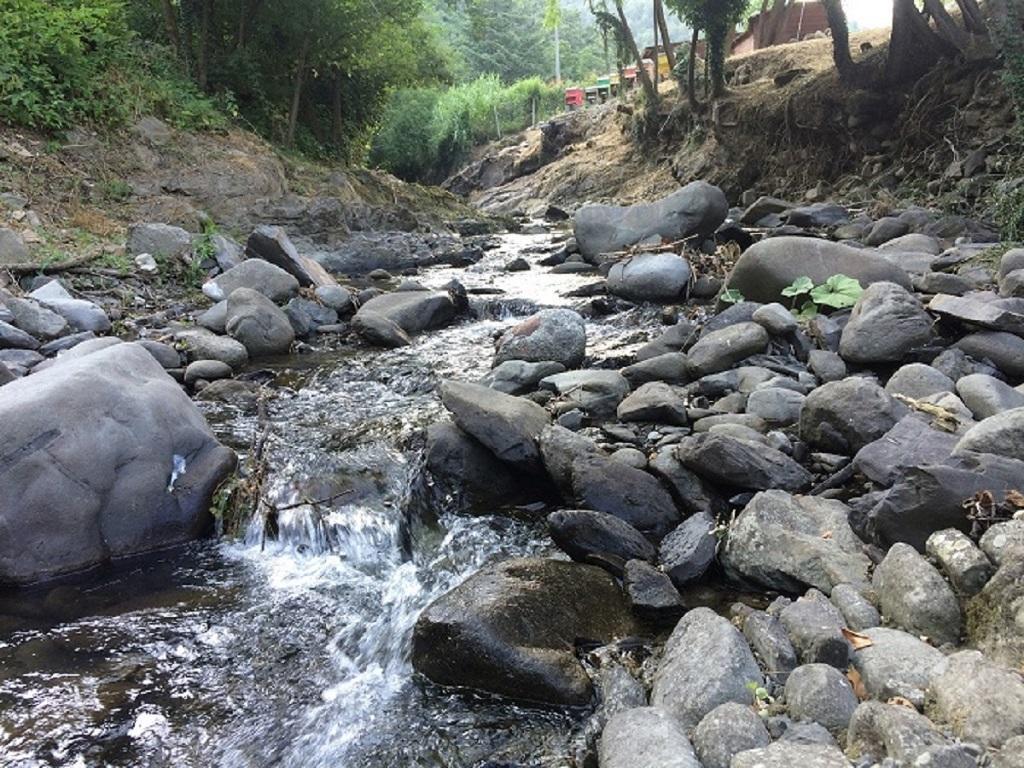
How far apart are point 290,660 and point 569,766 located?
144cm

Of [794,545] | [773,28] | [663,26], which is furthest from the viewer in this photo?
[773,28]

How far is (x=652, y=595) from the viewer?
3658 millimetres

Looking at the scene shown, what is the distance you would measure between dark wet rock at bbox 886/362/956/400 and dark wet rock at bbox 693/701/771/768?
3136 millimetres

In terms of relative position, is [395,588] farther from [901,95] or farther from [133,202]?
[901,95]

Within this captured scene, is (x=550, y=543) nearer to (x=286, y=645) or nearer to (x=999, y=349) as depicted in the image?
(x=286, y=645)

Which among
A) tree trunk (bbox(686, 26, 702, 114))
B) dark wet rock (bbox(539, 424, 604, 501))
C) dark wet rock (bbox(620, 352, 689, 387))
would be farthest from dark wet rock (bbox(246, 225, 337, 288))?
tree trunk (bbox(686, 26, 702, 114))

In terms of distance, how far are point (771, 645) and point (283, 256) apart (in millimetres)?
9039

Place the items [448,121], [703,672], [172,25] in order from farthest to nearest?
[448,121] < [172,25] < [703,672]

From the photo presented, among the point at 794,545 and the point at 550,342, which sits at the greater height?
the point at 550,342

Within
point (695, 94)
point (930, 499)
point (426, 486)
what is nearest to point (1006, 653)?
point (930, 499)

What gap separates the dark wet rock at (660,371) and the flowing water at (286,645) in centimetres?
190

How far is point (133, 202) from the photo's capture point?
39.9 feet

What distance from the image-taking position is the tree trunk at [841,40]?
14.4m

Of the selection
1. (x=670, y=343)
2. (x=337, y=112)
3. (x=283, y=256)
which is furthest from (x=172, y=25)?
(x=670, y=343)
